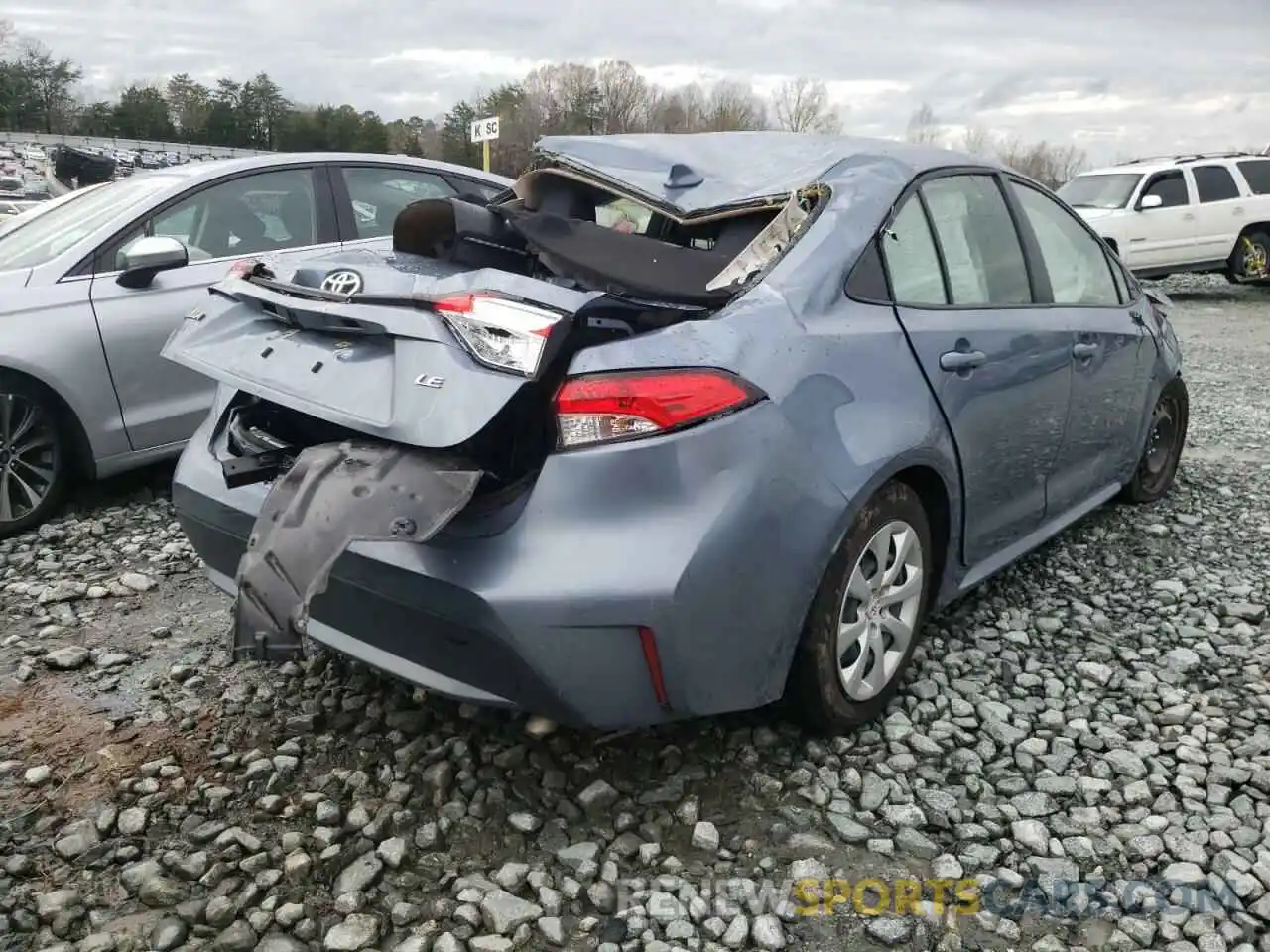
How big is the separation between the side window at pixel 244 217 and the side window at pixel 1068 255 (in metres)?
3.38

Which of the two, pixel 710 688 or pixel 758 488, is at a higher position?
pixel 758 488

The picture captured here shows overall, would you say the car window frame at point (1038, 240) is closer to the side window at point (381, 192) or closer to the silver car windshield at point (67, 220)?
the side window at point (381, 192)

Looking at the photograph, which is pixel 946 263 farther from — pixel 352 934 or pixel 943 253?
pixel 352 934

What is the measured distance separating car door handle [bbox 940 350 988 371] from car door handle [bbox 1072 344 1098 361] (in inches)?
28.5

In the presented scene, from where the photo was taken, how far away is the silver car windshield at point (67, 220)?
462 cm

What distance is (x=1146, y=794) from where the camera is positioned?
2.74 m

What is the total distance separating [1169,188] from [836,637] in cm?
1450

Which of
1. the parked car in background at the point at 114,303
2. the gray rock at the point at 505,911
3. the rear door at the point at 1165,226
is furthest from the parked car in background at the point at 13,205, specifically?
the gray rock at the point at 505,911

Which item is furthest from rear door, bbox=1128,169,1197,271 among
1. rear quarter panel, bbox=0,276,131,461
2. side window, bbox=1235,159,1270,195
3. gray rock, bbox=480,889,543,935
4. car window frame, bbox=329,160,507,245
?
gray rock, bbox=480,889,543,935

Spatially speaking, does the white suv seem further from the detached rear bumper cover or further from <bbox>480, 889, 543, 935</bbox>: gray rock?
<bbox>480, 889, 543, 935</bbox>: gray rock

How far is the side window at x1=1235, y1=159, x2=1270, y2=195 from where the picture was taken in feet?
49.8

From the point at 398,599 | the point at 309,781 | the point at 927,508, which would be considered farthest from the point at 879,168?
the point at 309,781

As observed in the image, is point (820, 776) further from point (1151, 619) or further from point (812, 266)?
point (1151, 619)

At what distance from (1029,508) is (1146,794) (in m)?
1.11
